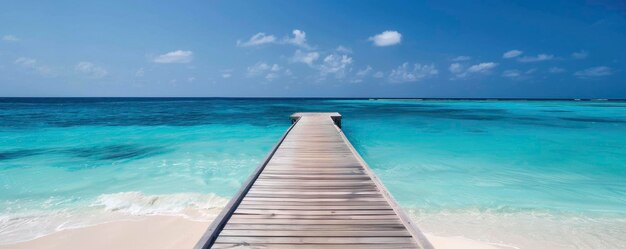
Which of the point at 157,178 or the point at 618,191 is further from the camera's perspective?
the point at 157,178

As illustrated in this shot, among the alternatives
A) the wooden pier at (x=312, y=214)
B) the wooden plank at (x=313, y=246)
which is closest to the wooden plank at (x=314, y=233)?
the wooden pier at (x=312, y=214)

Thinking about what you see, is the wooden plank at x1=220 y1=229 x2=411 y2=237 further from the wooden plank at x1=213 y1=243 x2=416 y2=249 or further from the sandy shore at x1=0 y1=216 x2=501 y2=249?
the sandy shore at x1=0 y1=216 x2=501 y2=249

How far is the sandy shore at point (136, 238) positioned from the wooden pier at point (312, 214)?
1.53 m

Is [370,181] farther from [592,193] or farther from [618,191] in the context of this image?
[618,191]

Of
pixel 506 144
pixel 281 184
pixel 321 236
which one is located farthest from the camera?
pixel 506 144

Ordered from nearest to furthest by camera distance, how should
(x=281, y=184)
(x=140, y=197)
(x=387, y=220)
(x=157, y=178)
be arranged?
(x=387, y=220) < (x=281, y=184) < (x=140, y=197) < (x=157, y=178)

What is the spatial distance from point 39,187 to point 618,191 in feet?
48.2

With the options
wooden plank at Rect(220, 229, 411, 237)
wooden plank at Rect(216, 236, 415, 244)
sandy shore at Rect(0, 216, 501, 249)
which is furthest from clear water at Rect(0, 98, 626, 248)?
wooden plank at Rect(216, 236, 415, 244)

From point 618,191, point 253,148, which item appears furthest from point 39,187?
point 618,191

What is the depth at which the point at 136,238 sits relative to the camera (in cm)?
503

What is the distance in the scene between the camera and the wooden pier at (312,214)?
3020 mm

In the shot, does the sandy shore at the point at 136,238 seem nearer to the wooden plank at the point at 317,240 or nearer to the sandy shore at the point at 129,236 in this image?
the sandy shore at the point at 129,236

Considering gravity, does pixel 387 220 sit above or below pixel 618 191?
above

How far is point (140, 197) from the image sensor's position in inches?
277
